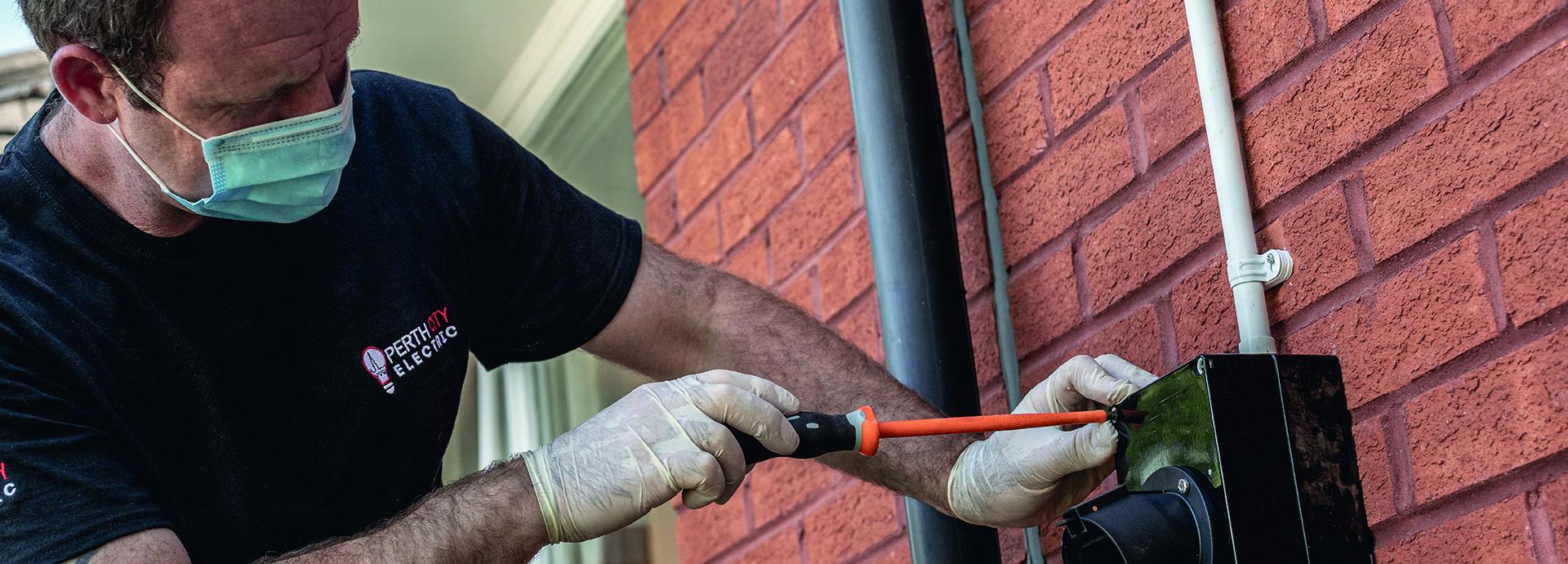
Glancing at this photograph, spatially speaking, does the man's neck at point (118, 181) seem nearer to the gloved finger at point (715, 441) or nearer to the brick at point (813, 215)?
the gloved finger at point (715, 441)

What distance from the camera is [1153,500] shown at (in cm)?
128

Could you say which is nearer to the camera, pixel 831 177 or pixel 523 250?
pixel 523 250

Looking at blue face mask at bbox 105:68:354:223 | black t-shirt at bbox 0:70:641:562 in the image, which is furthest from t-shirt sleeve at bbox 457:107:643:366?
blue face mask at bbox 105:68:354:223

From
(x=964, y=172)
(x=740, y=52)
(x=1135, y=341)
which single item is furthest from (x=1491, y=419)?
(x=740, y=52)

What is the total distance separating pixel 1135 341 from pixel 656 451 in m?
0.54

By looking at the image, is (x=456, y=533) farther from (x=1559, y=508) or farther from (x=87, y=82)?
(x=1559, y=508)

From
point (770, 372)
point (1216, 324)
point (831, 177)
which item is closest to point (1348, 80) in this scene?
point (1216, 324)

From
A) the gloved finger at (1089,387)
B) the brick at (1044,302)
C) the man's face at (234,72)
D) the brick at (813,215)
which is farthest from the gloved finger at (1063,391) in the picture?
the man's face at (234,72)

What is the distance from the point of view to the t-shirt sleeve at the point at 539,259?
1.92m

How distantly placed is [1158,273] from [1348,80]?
29 centimetres

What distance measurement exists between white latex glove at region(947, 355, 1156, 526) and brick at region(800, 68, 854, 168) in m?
0.67

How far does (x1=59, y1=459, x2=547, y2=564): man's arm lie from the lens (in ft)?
4.81

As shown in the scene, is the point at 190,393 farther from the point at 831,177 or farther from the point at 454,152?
the point at 831,177

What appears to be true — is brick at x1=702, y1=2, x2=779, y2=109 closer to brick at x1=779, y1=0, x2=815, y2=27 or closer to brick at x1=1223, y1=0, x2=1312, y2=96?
brick at x1=779, y1=0, x2=815, y2=27
